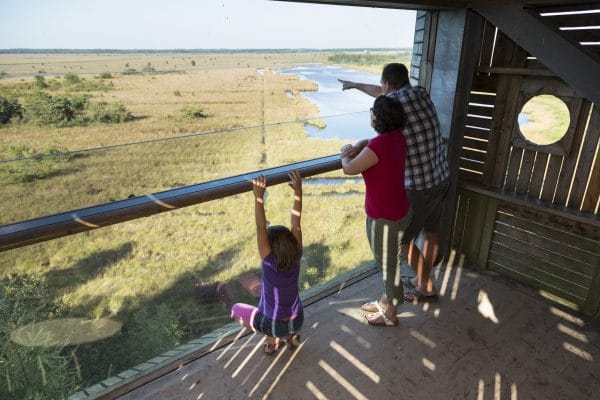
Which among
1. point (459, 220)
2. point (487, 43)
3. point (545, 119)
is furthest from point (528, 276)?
point (487, 43)

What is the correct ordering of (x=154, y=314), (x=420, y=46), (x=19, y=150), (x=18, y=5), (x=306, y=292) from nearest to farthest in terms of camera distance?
(x=306, y=292) → (x=420, y=46) → (x=154, y=314) → (x=18, y=5) → (x=19, y=150)

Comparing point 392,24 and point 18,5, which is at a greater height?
point 18,5

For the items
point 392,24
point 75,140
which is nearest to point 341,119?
point 392,24

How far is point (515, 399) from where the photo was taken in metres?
1.82

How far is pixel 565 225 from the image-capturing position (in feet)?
8.32

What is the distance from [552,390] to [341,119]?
1.99 meters

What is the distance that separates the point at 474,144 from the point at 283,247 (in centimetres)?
208

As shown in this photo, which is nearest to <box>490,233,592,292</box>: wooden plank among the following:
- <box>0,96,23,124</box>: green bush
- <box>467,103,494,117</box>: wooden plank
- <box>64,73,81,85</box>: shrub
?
<box>467,103,494,117</box>: wooden plank

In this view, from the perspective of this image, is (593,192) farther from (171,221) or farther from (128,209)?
(171,221)

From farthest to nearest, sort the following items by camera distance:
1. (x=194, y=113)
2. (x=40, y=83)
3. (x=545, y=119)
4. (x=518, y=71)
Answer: (x=194, y=113) → (x=40, y=83) → (x=545, y=119) → (x=518, y=71)

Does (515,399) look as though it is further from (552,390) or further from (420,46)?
(420,46)

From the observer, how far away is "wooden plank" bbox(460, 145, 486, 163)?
2938 millimetres

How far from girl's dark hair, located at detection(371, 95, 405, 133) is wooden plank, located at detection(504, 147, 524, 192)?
1.41 metres

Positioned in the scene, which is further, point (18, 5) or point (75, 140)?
point (75, 140)
